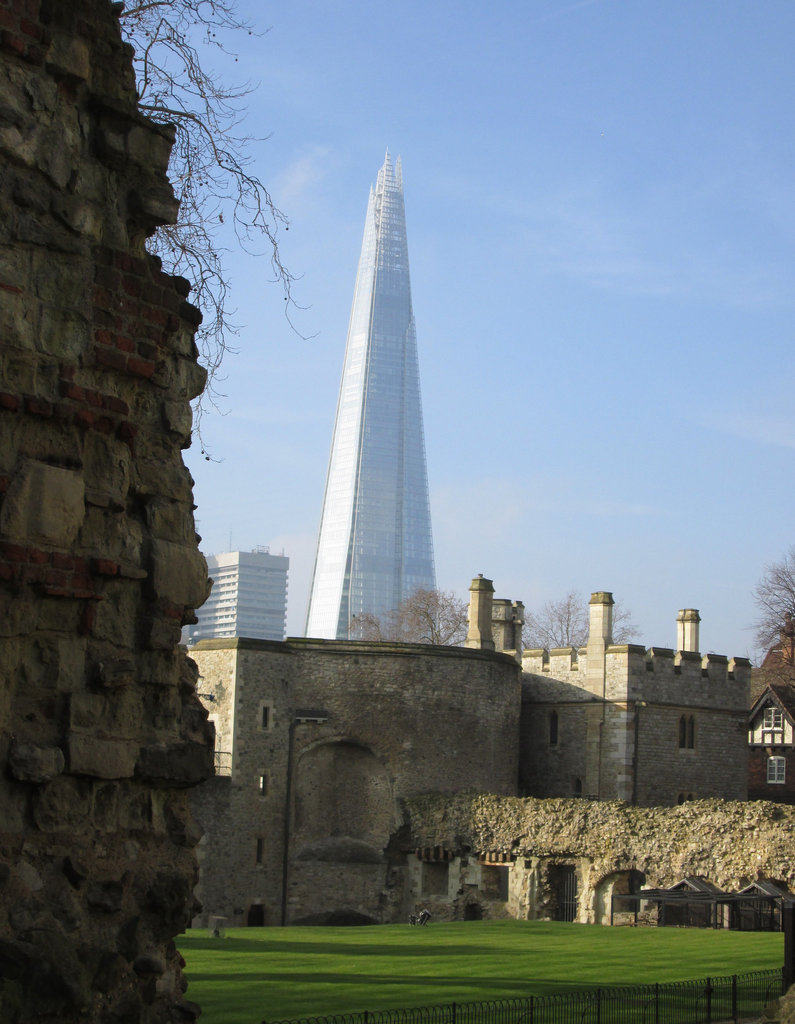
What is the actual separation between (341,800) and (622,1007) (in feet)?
72.1

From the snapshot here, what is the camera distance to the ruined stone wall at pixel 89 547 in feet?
18.1

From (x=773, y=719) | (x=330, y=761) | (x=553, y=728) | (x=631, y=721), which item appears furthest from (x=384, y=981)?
(x=773, y=719)

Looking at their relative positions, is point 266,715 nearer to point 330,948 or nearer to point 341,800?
point 341,800

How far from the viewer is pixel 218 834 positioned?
3731 cm

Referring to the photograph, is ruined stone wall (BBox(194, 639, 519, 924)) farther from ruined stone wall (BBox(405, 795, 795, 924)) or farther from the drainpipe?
ruined stone wall (BBox(405, 795, 795, 924))

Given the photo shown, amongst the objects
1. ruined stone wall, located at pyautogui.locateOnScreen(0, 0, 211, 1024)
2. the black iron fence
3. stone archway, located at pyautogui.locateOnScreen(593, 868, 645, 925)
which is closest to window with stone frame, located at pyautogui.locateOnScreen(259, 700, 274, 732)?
stone archway, located at pyautogui.locateOnScreen(593, 868, 645, 925)

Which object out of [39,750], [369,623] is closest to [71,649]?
[39,750]

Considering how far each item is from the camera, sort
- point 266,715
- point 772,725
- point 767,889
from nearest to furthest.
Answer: point 767,889
point 266,715
point 772,725

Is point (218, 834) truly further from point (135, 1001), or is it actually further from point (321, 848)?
point (135, 1001)

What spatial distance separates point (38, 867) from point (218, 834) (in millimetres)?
32797

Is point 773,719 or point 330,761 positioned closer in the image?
point 330,761

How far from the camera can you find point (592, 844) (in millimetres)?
37844

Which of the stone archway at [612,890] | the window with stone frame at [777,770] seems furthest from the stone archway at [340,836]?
the window with stone frame at [777,770]

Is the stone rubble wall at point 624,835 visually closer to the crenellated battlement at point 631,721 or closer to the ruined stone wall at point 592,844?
the ruined stone wall at point 592,844
